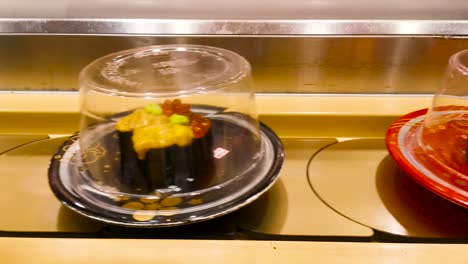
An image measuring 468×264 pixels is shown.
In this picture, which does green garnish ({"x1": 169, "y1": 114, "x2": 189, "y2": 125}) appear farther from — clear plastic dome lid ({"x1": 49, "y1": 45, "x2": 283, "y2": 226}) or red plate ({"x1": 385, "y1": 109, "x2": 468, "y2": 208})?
red plate ({"x1": 385, "y1": 109, "x2": 468, "y2": 208})

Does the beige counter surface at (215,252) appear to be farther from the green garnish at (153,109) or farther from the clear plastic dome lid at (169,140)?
the green garnish at (153,109)

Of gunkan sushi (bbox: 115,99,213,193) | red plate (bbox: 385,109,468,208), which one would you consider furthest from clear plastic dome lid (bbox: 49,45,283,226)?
red plate (bbox: 385,109,468,208)

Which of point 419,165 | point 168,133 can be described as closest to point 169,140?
point 168,133

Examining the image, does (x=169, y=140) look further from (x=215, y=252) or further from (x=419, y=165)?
(x=419, y=165)

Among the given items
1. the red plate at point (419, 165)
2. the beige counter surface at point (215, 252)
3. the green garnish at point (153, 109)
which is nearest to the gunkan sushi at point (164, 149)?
the green garnish at point (153, 109)

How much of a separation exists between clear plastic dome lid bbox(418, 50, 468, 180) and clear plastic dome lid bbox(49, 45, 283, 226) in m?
0.23

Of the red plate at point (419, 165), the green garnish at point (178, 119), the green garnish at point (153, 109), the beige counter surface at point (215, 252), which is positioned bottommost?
the beige counter surface at point (215, 252)

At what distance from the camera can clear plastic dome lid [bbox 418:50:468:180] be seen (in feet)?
2.40

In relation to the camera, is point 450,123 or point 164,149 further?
point 450,123

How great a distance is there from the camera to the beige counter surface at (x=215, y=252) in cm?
59

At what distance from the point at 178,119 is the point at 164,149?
2.1 inches

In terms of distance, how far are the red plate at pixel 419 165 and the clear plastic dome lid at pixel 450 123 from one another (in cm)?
1

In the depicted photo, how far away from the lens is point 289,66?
971 mm

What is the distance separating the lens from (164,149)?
0.71 metres
